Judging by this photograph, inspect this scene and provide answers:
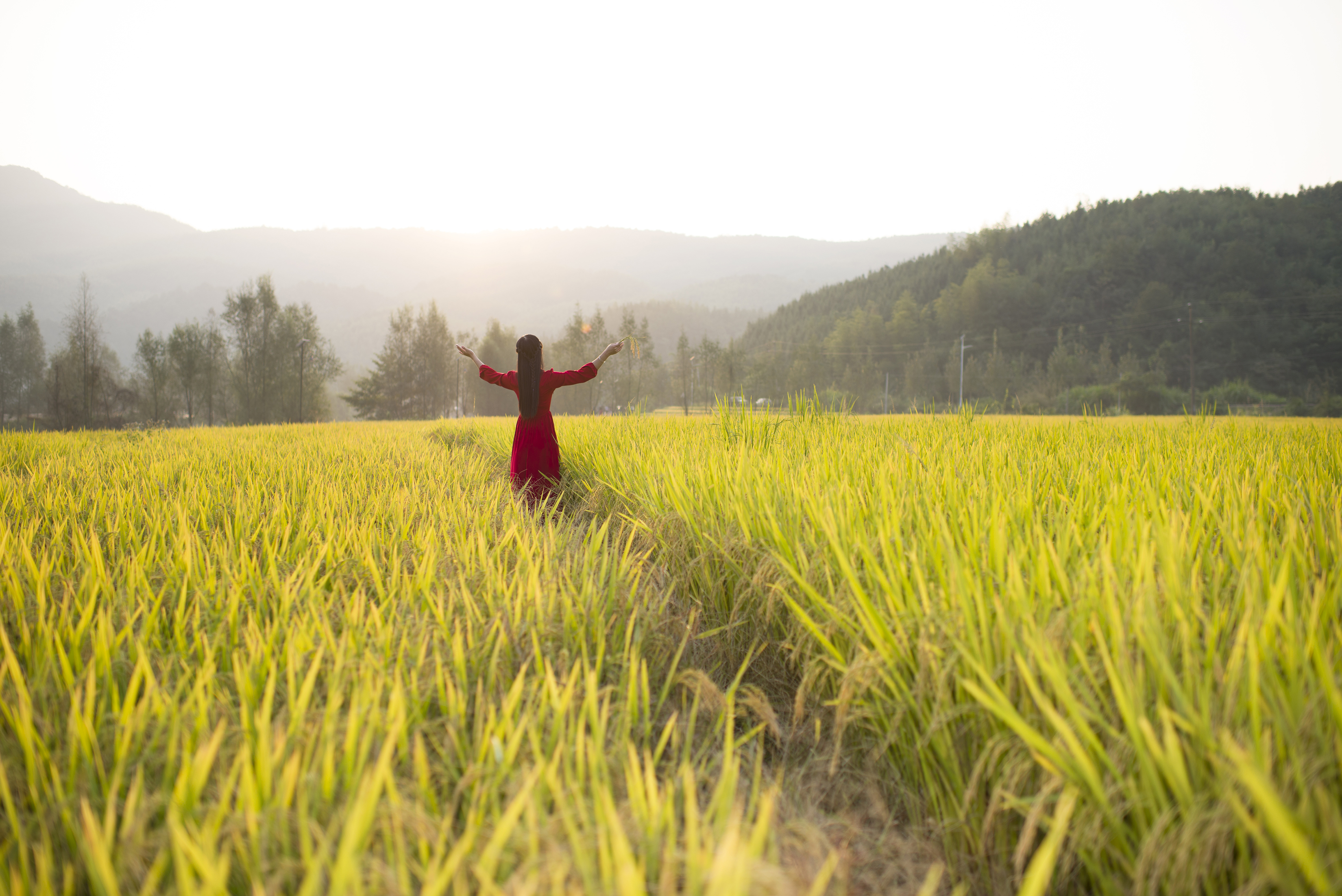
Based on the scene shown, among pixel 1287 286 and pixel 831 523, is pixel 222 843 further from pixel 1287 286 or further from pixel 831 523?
pixel 1287 286

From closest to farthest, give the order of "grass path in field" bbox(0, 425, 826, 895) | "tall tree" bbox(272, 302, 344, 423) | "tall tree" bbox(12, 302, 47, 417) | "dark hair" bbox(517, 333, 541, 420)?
"grass path in field" bbox(0, 425, 826, 895) → "dark hair" bbox(517, 333, 541, 420) → "tall tree" bbox(272, 302, 344, 423) → "tall tree" bbox(12, 302, 47, 417)

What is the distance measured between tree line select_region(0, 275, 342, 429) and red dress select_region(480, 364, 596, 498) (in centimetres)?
4214

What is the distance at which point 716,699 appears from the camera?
154cm

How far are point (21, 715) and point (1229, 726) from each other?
87.8 inches

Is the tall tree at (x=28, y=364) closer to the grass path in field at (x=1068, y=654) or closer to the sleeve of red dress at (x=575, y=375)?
the sleeve of red dress at (x=575, y=375)

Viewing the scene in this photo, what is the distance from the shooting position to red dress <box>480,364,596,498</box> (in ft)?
16.5

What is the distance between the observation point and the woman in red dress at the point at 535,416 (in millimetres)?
4898

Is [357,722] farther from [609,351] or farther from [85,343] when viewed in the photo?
[85,343]

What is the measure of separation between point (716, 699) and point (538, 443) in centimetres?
380

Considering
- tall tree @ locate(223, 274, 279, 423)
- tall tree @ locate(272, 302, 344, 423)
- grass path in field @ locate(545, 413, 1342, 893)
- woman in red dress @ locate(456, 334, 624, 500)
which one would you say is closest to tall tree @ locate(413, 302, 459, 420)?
tall tree @ locate(272, 302, 344, 423)

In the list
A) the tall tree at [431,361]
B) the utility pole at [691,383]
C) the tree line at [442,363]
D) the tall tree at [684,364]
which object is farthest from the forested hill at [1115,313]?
the tall tree at [431,361]

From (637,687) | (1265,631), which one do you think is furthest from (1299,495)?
(637,687)

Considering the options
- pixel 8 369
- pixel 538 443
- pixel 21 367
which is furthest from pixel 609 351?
pixel 21 367

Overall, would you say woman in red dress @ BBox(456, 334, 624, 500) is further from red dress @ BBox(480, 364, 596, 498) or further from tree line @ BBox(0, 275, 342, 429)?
tree line @ BBox(0, 275, 342, 429)
